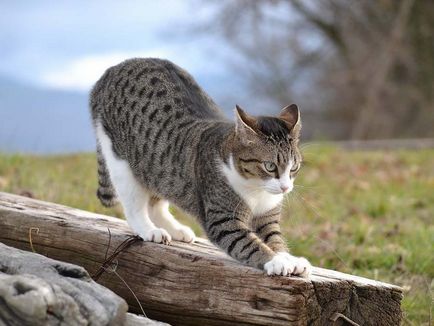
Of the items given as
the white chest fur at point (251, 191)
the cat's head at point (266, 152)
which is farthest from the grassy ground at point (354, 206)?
the cat's head at point (266, 152)

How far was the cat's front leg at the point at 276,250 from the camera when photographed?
3.23m

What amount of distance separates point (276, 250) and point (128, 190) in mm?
1039

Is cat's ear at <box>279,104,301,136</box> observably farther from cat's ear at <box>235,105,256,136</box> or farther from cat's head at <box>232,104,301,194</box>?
cat's ear at <box>235,105,256,136</box>

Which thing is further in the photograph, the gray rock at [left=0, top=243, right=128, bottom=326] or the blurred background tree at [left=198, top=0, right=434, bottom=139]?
the blurred background tree at [left=198, top=0, right=434, bottom=139]

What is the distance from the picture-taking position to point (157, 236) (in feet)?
12.7

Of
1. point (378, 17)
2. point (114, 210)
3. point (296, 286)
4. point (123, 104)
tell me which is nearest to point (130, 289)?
point (296, 286)

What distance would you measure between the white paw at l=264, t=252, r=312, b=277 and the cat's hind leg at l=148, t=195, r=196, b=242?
892 millimetres

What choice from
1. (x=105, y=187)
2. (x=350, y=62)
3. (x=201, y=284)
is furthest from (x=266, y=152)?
(x=350, y=62)

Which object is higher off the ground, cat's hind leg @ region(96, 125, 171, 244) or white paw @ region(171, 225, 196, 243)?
cat's hind leg @ region(96, 125, 171, 244)

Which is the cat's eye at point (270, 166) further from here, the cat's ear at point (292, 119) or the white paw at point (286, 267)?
the white paw at point (286, 267)

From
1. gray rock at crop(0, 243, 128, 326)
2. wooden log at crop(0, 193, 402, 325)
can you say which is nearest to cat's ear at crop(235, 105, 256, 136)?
wooden log at crop(0, 193, 402, 325)

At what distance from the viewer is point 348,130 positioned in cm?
1767

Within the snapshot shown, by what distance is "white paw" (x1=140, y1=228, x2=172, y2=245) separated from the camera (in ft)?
12.7

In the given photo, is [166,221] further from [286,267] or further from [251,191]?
[286,267]
